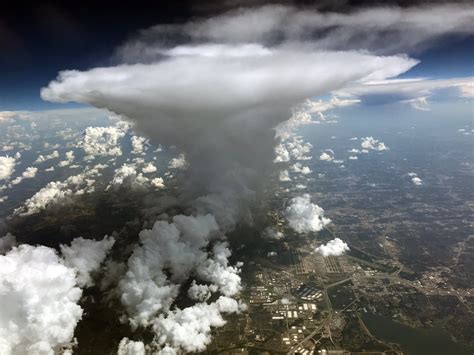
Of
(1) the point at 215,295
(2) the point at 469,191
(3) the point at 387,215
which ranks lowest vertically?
(2) the point at 469,191

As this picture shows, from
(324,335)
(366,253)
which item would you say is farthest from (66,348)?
(366,253)

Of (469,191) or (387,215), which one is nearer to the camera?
(387,215)

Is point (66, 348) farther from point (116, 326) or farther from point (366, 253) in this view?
point (366, 253)

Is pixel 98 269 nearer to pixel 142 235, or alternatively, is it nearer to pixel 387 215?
pixel 142 235

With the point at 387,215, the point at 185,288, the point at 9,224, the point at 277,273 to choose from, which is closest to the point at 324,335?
the point at 277,273

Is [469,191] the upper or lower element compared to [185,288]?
lower

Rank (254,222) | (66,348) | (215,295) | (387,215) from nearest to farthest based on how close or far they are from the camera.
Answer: (66,348), (215,295), (254,222), (387,215)

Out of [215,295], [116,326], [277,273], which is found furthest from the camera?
[277,273]
